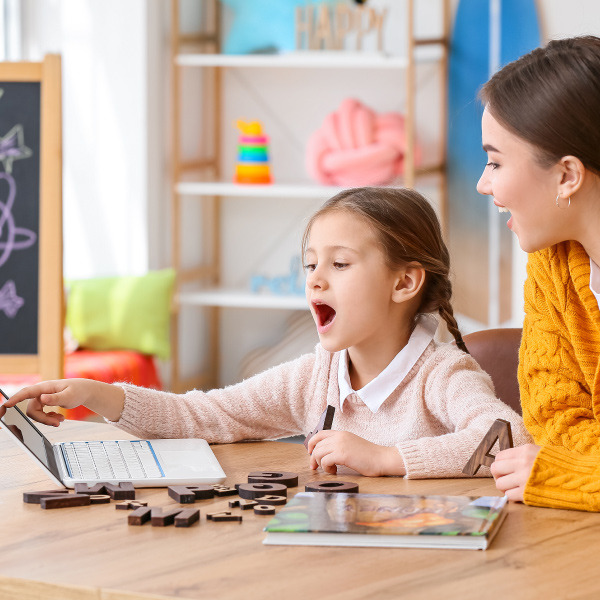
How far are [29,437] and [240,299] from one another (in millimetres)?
2796

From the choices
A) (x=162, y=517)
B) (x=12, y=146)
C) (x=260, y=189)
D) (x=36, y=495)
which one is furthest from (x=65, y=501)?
(x=260, y=189)

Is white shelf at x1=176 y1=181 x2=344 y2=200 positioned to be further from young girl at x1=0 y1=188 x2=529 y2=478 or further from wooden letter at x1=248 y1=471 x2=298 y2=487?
wooden letter at x1=248 y1=471 x2=298 y2=487

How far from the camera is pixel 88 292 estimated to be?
147 inches

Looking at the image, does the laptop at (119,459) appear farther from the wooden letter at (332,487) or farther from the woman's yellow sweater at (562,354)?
the woman's yellow sweater at (562,354)

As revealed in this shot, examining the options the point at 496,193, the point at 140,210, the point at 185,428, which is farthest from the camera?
the point at 140,210

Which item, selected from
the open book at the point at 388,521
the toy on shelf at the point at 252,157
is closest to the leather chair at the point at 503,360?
the open book at the point at 388,521

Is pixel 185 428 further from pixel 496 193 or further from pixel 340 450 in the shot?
pixel 496 193

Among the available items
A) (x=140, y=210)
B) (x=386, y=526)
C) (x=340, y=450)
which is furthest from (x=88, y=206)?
(x=386, y=526)

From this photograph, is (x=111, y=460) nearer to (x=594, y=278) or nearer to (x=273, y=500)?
(x=273, y=500)

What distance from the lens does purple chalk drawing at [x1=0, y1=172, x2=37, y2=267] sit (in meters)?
2.34

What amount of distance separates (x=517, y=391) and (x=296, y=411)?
0.38 metres

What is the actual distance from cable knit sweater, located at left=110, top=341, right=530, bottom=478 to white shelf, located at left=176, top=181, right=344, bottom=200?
7.53 ft

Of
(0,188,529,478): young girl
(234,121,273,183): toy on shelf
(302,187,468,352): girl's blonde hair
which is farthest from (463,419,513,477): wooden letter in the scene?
(234,121,273,183): toy on shelf

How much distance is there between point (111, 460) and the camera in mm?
1295
